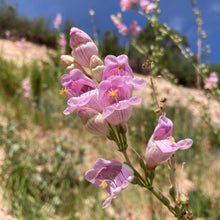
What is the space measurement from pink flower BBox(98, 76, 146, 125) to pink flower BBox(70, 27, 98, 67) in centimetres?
14

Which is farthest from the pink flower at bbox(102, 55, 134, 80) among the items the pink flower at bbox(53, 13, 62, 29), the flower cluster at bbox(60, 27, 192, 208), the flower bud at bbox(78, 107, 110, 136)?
the pink flower at bbox(53, 13, 62, 29)

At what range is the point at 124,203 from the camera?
251cm

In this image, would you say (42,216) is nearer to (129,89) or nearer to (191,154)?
(129,89)

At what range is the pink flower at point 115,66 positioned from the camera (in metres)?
0.65

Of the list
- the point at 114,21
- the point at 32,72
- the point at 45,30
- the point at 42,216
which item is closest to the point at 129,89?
the point at 42,216

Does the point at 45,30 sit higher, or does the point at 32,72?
the point at 45,30

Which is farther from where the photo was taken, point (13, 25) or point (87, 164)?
point (13, 25)

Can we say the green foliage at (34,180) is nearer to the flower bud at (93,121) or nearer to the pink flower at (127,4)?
the pink flower at (127,4)

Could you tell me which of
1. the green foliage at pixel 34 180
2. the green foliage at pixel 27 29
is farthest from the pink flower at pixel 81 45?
the green foliage at pixel 27 29

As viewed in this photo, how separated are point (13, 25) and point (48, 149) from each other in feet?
40.2

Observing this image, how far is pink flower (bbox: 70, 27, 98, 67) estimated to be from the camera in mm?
700

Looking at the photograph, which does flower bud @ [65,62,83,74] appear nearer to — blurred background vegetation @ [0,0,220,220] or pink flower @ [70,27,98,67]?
pink flower @ [70,27,98,67]

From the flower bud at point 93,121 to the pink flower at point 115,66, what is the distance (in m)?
0.10

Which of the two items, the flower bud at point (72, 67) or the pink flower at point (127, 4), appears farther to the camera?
the pink flower at point (127, 4)
